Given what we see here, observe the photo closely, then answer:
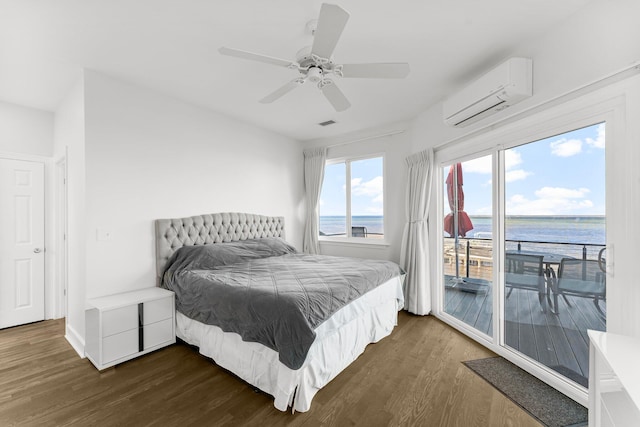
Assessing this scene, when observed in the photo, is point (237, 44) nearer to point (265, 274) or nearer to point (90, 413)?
point (265, 274)

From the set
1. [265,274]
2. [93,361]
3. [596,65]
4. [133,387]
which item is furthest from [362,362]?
[596,65]

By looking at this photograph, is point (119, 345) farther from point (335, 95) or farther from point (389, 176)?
point (389, 176)

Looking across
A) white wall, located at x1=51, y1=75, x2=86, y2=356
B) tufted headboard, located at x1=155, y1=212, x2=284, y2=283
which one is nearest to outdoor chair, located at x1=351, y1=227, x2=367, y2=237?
tufted headboard, located at x1=155, y1=212, x2=284, y2=283

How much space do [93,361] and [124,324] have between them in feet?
1.37

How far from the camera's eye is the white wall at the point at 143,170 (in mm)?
2633

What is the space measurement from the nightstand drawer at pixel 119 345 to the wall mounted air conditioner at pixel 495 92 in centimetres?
371

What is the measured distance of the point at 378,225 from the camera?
456 cm

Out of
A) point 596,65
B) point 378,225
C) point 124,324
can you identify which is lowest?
point 124,324

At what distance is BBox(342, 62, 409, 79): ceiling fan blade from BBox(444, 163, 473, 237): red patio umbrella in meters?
1.86

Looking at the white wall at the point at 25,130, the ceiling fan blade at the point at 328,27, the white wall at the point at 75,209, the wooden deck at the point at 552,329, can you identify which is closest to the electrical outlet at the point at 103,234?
the white wall at the point at 75,209

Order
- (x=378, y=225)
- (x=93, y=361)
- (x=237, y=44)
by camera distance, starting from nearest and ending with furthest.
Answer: (x=237, y=44) → (x=93, y=361) → (x=378, y=225)

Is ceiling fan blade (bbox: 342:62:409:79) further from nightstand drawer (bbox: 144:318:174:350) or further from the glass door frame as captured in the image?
nightstand drawer (bbox: 144:318:174:350)

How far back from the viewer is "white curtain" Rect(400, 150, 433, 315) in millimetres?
3586

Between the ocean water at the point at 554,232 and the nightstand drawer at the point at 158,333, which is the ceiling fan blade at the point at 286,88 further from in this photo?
the nightstand drawer at the point at 158,333
